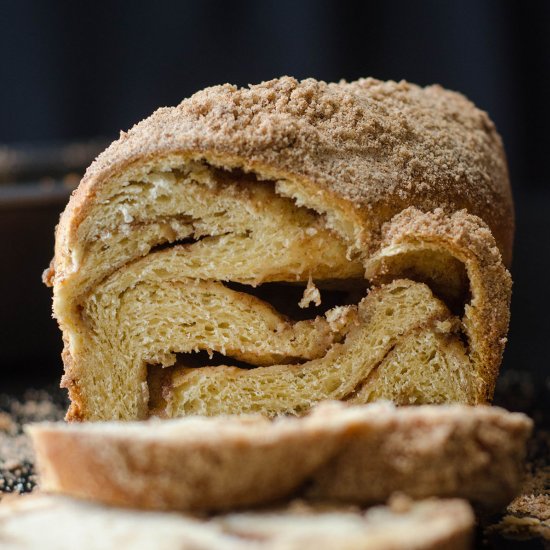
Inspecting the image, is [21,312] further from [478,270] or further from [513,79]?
[513,79]

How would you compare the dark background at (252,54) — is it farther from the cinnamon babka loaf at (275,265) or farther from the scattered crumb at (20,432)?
the cinnamon babka loaf at (275,265)

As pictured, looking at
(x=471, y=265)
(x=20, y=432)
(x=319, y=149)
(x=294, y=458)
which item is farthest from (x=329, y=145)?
(x=20, y=432)

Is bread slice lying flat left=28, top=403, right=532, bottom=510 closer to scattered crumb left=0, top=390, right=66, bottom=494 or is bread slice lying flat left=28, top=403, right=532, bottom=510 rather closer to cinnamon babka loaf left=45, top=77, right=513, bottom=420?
cinnamon babka loaf left=45, top=77, right=513, bottom=420

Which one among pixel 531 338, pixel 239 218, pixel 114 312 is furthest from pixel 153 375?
pixel 531 338

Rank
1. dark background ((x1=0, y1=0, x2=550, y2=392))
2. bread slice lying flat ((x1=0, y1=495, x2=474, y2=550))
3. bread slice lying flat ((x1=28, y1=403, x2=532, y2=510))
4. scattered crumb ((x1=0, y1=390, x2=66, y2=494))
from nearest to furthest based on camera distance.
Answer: bread slice lying flat ((x1=0, y1=495, x2=474, y2=550)), bread slice lying flat ((x1=28, y1=403, x2=532, y2=510)), scattered crumb ((x1=0, y1=390, x2=66, y2=494)), dark background ((x1=0, y1=0, x2=550, y2=392))

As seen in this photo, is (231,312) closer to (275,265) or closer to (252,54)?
(275,265)

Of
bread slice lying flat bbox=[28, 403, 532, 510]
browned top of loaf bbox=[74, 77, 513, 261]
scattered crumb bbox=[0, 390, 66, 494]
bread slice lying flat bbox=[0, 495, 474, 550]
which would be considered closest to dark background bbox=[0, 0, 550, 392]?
scattered crumb bbox=[0, 390, 66, 494]

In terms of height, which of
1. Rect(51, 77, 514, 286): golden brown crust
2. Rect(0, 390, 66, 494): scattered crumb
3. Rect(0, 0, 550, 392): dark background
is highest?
Rect(0, 0, 550, 392): dark background
